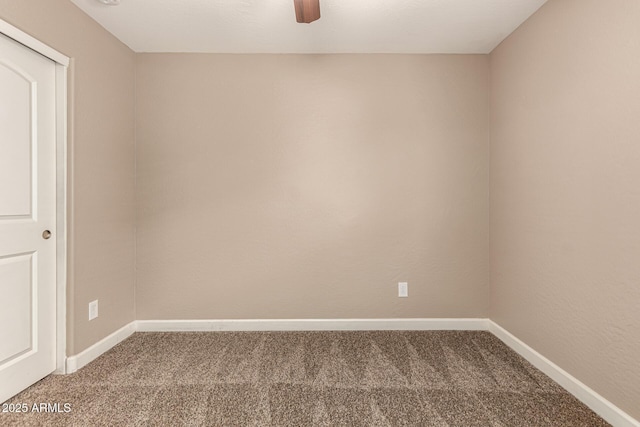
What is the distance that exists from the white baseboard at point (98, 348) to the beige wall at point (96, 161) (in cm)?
4

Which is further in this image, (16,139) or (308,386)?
(308,386)

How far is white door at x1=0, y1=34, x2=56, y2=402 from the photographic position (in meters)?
1.87

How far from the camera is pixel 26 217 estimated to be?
79.0 inches

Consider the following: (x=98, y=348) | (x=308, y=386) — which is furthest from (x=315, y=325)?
A: (x=98, y=348)

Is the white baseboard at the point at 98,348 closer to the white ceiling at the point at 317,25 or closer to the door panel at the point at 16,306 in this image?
the door panel at the point at 16,306

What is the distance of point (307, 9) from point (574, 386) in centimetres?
271

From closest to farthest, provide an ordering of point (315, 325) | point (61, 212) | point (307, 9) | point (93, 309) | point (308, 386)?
point (307, 9), point (308, 386), point (61, 212), point (93, 309), point (315, 325)

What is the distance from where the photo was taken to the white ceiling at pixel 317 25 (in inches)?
89.7

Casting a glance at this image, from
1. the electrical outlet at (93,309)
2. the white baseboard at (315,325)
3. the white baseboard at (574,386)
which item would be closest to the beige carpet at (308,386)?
the white baseboard at (574,386)

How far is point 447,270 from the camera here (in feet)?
9.92

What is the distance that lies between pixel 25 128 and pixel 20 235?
64 cm

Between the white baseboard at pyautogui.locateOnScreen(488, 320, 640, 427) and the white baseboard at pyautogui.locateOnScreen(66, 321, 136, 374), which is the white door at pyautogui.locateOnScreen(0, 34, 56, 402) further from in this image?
the white baseboard at pyautogui.locateOnScreen(488, 320, 640, 427)

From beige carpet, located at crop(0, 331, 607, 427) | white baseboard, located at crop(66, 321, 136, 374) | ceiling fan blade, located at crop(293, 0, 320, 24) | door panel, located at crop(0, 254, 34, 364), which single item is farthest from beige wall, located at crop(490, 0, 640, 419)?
door panel, located at crop(0, 254, 34, 364)

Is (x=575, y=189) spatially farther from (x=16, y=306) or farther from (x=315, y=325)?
(x=16, y=306)
